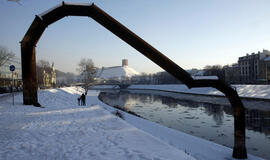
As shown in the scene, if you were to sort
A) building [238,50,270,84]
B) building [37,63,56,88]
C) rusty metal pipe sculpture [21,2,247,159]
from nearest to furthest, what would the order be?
rusty metal pipe sculpture [21,2,247,159], building [37,63,56,88], building [238,50,270,84]

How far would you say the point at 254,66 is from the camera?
269 ft

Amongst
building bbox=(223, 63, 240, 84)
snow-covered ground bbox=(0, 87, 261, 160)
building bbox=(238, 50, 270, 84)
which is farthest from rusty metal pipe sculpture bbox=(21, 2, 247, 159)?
building bbox=(223, 63, 240, 84)

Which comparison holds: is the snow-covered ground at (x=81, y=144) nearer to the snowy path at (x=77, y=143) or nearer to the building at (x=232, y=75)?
the snowy path at (x=77, y=143)

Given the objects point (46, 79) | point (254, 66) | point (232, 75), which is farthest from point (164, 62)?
point (254, 66)

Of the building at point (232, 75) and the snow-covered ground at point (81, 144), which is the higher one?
the building at point (232, 75)

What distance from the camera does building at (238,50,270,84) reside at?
77438 mm

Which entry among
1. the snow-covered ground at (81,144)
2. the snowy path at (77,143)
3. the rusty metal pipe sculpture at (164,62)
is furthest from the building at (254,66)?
the snowy path at (77,143)

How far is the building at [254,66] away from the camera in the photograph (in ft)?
254

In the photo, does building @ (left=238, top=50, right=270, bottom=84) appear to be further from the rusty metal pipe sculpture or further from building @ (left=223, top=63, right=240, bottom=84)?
the rusty metal pipe sculpture

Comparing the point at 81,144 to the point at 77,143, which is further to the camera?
the point at 77,143

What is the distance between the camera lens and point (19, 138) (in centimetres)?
717

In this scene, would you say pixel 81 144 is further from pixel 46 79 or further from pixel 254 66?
pixel 254 66

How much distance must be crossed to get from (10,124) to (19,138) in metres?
2.94

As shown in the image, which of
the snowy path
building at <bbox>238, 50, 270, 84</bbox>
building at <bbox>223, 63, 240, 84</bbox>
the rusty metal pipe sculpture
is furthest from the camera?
building at <bbox>223, 63, 240, 84</bbox>
